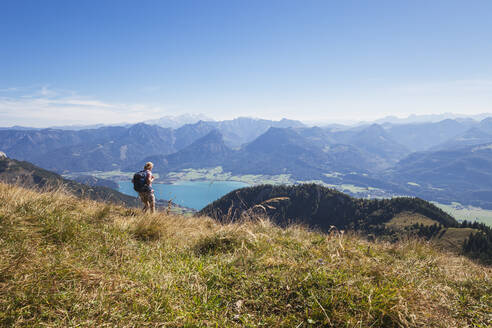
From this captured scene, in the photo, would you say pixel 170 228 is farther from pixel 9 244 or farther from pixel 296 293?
pixel 296 293

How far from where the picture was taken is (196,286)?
333cm

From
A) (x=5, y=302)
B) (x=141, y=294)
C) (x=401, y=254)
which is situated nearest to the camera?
(x=5, y=302)

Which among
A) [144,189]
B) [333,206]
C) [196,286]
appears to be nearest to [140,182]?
[144,189]

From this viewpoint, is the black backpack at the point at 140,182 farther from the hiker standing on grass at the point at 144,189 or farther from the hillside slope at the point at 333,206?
the hillside slope at the point at 333,206

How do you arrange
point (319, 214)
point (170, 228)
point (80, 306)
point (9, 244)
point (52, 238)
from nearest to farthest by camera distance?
point (80, 306)
point (9, 244)
point (52, 238)
point (170, 228)
point (319, 214)

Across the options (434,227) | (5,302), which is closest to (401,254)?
(5,302)

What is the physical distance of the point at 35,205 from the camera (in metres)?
5.38

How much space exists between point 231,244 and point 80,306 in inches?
123

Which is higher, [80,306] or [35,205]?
[35,205]

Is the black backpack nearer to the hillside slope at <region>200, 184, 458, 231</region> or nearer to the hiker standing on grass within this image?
the hiker standing on grass

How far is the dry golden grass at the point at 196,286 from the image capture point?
2.55m

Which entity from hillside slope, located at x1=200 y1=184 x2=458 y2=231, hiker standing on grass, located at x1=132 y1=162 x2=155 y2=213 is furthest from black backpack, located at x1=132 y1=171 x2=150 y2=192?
hillside slope, located at x1=200 y1=184 x2=458 y2=231

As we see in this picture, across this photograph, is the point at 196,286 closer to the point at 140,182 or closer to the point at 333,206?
the point at 140,182

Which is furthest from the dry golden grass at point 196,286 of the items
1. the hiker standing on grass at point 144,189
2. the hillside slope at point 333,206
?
the hillside slope at point 333,206
